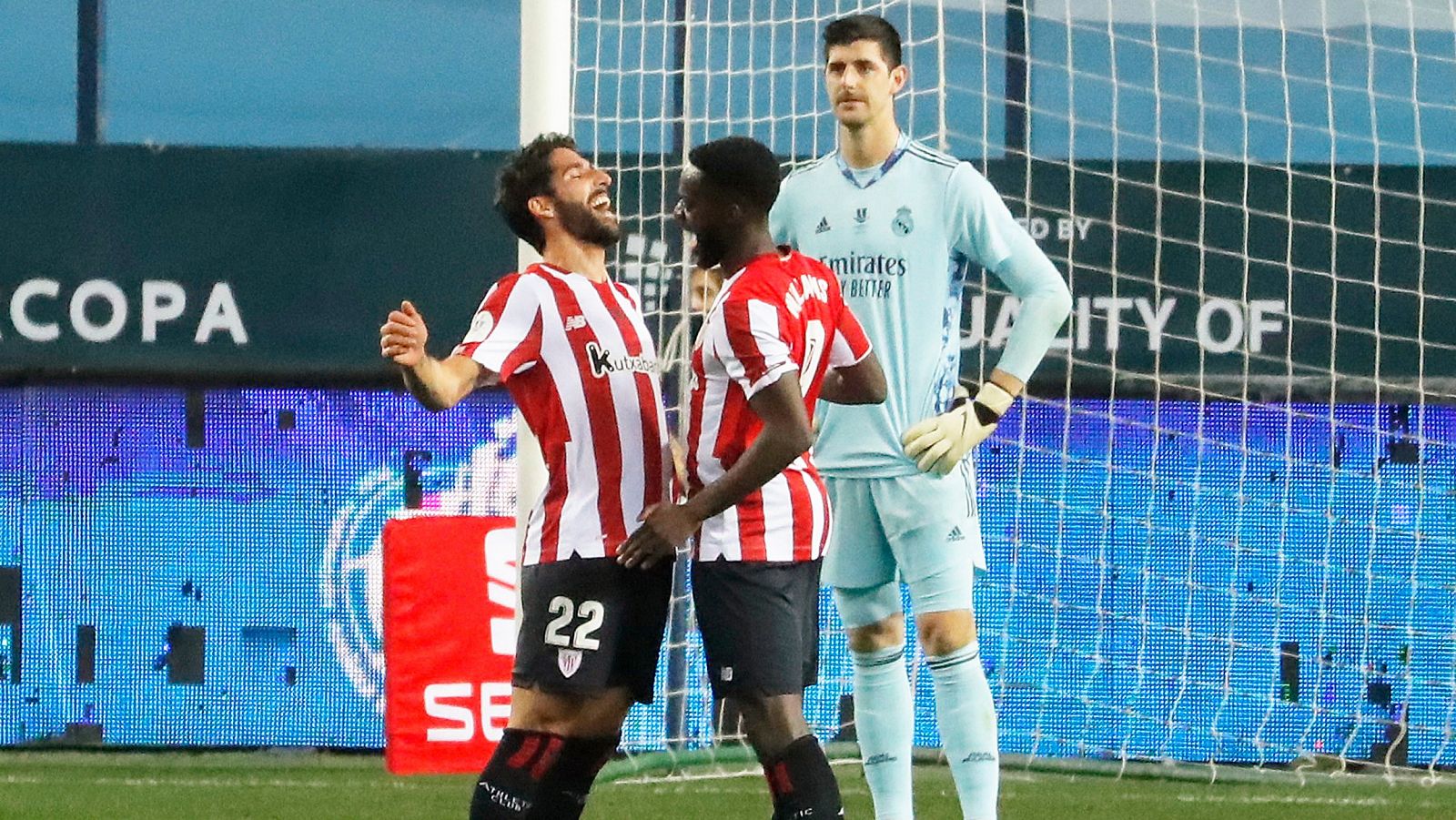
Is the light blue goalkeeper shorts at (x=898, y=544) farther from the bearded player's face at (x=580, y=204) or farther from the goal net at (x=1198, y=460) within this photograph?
Answer: the goal net at (x=1198, y=460)

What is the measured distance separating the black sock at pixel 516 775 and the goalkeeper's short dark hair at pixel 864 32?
1611mm

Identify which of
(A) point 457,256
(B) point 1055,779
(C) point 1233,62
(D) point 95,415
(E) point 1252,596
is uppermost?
(C) point 1233,62

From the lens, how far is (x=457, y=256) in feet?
21.4

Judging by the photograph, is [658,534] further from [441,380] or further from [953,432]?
[953,432]

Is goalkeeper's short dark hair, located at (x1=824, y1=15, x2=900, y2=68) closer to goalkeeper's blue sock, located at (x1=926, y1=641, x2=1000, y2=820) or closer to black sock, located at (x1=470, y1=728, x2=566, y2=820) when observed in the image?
goalkeeper's blue sock, located at (x1=926, y1=641, x2=1000, y2=820)

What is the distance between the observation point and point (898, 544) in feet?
14.3

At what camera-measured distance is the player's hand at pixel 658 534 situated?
135 inches

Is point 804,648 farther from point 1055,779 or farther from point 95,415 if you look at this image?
point 95,415

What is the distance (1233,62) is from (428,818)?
11.3 ft

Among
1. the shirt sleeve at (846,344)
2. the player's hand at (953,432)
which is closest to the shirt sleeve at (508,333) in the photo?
the shirt sleeve at (846,344)

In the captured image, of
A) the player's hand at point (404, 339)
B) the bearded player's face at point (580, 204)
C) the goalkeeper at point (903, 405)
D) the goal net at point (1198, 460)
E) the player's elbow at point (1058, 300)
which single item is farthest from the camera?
the goal net at point (1198, 460)

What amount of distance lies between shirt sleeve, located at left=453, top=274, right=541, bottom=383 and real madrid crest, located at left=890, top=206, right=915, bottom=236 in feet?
3.45

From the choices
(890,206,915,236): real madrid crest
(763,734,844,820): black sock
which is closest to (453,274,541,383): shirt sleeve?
(763,734,844,820): black sock

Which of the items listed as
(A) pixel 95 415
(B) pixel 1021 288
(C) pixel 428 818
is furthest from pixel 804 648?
(A) pixel 95 415
